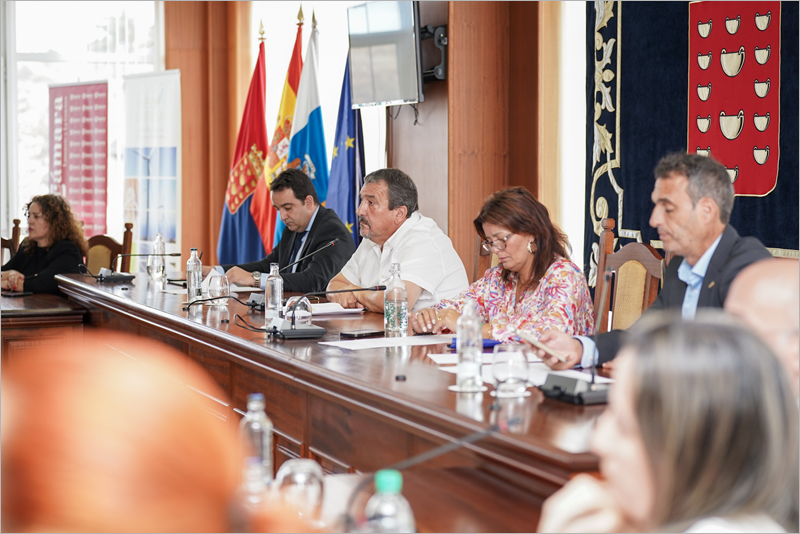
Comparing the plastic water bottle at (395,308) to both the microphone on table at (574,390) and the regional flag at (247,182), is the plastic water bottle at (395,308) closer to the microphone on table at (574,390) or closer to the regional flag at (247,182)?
the microphone on table at (574,390)

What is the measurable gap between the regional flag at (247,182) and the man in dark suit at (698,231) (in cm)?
478

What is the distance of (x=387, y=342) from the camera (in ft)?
8.17

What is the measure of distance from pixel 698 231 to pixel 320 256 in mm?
2594

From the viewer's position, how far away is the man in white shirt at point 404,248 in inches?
128

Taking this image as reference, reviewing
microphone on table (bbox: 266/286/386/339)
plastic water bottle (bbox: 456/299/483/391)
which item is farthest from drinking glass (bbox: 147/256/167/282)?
plastic water bottle (bbox: 456/299/483/391)

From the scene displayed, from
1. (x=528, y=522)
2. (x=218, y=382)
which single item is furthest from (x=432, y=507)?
(x=218, y=382)

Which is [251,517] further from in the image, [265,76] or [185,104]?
[185,104]

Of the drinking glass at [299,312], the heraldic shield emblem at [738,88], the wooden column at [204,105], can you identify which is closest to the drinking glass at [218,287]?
the drinking glass at [299,312]

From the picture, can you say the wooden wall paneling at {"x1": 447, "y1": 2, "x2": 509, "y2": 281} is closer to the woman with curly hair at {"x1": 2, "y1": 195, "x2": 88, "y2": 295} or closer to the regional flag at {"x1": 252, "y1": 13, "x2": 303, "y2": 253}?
the regional flag at {"x1": 252, "y1": 13, "x2": 303, "y2": 253}

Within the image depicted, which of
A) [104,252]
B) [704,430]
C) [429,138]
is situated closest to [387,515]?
[704,430]

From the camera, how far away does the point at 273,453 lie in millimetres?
2402

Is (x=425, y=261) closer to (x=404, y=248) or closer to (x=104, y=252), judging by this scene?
(x=404, y=248)

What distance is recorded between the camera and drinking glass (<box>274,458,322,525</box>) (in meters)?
1.24

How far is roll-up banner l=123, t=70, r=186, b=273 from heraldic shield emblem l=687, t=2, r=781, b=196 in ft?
15.5
